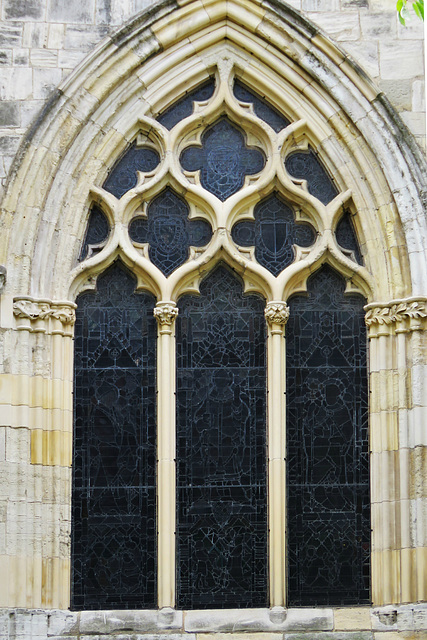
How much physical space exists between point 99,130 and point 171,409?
8.39 ft

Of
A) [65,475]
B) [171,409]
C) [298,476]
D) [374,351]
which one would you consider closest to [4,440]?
[65,475]

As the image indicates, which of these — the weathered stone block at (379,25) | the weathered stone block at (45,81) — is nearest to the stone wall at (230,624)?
the weathered stone block at (45,81)

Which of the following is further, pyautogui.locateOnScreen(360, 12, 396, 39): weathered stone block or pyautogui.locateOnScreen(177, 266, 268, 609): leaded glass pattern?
pyautogui.locateOnScreen(360, 12, 396, 39): weathered stone block

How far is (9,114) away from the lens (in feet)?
39.5

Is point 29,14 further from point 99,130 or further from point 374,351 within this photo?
point 374,351

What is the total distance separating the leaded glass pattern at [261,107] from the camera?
41.2 ft

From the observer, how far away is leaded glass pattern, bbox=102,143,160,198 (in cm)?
1241

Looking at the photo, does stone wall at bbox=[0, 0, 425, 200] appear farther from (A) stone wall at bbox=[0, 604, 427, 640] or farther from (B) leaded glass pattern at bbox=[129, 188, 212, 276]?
(A) stone wall at bbox=[0, 604, 427, 640]

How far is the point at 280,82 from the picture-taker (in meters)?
12.5

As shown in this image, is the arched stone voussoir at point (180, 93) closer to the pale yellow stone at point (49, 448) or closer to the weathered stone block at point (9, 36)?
the weathered stone block at point (9, 36)

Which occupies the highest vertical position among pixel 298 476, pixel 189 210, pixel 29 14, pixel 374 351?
pixel 29 14

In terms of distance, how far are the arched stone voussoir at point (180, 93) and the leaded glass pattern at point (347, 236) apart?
0.58ft

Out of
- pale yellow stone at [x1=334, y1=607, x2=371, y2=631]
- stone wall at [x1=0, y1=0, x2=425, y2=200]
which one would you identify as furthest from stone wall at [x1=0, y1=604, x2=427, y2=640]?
stone wall at [x1=0, y1=0, x2=425, y2=200]

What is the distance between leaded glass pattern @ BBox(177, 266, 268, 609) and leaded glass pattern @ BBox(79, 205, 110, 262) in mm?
915
